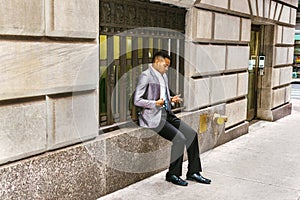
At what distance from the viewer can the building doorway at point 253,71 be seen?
9.81 meters

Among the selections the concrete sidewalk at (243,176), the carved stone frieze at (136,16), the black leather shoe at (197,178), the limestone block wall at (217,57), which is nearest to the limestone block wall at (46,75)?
the carved stone frieze at (136,16)

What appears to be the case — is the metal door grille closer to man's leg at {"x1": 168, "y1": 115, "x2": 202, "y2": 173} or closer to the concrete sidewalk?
man's leg at {"x1": 168, "y1": 115, "x2": 202, "y2": 173}

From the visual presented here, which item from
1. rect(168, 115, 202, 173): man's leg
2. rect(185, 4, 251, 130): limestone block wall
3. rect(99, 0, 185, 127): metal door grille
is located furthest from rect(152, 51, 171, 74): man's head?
rect(185, 4, 251, 130): limestone block wall

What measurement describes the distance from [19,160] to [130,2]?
7.76 ft

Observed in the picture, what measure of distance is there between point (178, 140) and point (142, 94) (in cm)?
72

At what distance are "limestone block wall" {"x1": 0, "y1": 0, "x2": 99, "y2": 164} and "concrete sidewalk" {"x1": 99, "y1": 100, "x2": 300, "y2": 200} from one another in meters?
1.12

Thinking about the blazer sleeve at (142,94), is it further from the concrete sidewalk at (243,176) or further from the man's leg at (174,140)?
the concrete sidewalk at (243,176)

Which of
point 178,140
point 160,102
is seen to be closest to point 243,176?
point 178,140

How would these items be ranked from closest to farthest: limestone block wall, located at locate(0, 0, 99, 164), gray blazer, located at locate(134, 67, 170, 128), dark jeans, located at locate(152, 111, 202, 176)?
limestone block wall, located at locate(0, 0, 99, 164) < gray blazer, located at locate(134, 67, 170, 128) < dark jeans, located at locate(152, 111, 202, 176)

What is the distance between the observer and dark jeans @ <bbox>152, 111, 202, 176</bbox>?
16.3ft

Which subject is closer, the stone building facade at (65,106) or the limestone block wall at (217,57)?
the stone building facade at (65,106)

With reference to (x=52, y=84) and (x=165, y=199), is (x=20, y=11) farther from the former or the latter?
(x=165, y=199)

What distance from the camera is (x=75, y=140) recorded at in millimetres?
4180

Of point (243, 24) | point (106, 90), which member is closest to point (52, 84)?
point (106, 90)
